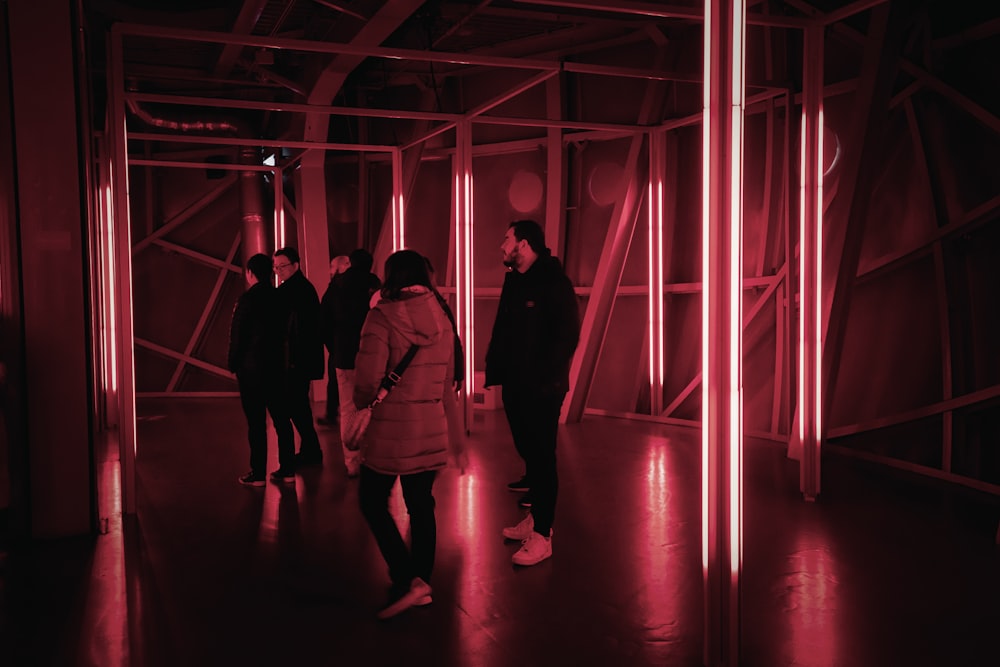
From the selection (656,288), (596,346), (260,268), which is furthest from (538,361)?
(656,288)

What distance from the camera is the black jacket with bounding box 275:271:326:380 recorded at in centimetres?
675

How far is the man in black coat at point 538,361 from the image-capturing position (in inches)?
192

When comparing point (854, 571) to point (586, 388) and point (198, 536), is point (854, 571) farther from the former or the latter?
point (586, 388)

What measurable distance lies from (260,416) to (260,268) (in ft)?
3.68

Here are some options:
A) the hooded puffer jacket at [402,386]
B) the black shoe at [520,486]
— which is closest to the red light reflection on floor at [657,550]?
the black shoe at [520,486]

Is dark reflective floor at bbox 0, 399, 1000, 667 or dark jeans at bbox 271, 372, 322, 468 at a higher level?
dark jeans at bbox 271, 372, 322, 468

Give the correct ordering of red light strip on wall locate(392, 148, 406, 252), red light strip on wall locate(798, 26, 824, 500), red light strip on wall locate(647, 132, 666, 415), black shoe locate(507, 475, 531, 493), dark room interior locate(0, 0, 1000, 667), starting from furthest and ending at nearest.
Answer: red light strip on wall locate(647, 132, 666, 415)
red light strip on wall locate(392, 148, 406, 252)
black shoe locate(507, 475, 531, 493)
red light strip on wall locate(798, 26, 824, 500)
dark room interior locate(0, 0, 1000, 667)

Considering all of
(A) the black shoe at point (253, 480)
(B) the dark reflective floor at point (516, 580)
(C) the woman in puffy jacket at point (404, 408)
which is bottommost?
(B) the dark reflective floor at point (516, 580)

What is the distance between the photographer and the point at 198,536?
5.43m

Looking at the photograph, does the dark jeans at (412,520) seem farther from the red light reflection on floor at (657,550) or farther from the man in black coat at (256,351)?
the man in black coat at (256,351)

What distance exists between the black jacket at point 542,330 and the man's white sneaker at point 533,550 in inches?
32.0

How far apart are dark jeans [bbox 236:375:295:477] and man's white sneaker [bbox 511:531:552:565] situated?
2.64 meters

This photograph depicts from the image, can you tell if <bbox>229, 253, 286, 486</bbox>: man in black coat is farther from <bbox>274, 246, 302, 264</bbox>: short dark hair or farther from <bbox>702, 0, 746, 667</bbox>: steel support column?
<bbox>702, 0, 746, 667</bbox>: steel support column

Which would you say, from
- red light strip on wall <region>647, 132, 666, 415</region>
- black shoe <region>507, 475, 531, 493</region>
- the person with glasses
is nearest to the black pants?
the person with glasses
